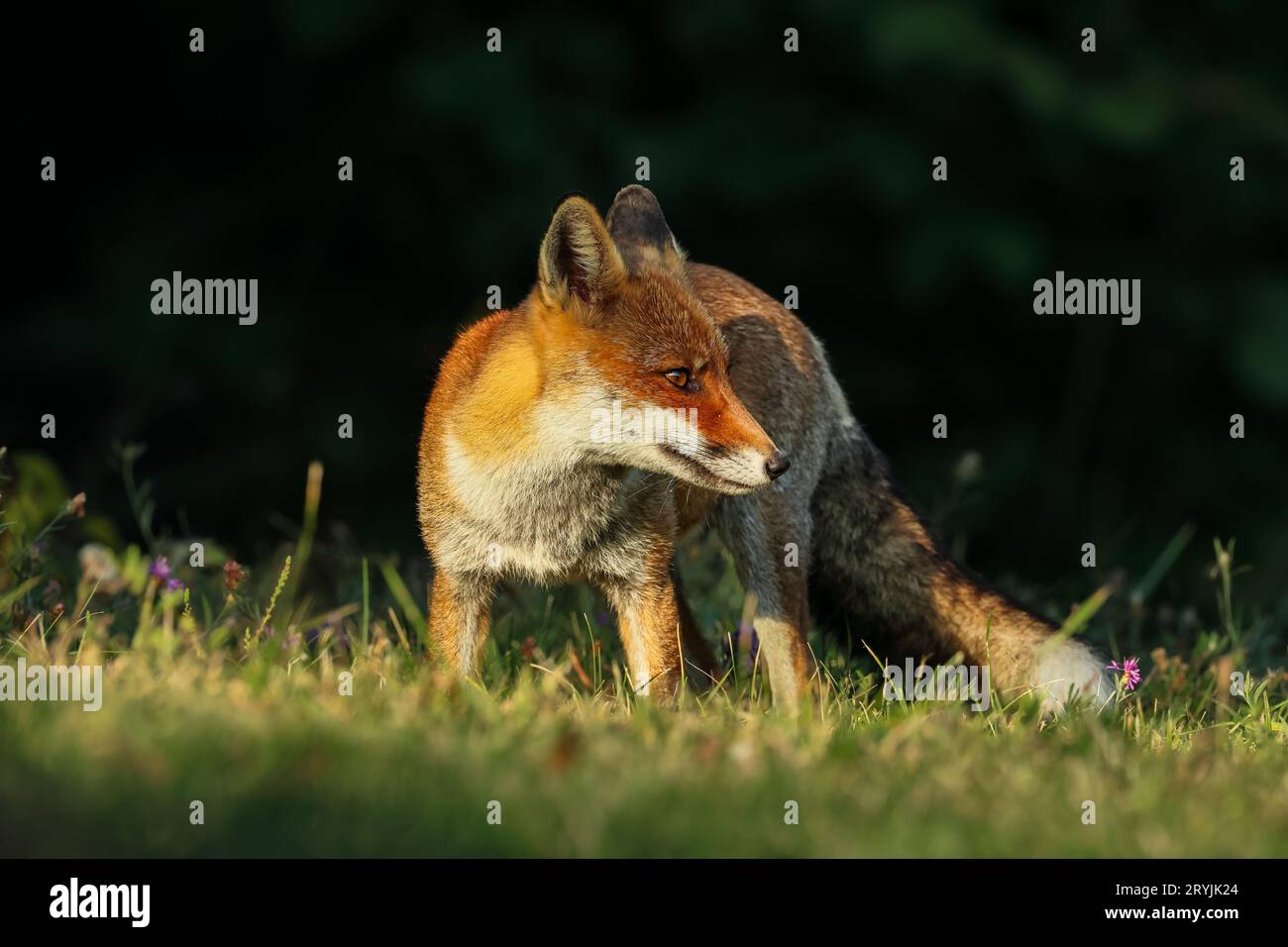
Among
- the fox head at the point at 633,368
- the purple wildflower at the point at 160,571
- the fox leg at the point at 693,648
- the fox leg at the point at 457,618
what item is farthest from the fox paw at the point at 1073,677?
the purple wildflower at the point at 160,571

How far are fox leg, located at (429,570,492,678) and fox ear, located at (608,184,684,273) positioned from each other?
110 centimetres

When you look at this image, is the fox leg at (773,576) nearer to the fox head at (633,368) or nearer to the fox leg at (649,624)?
the fox leg at (649,624)

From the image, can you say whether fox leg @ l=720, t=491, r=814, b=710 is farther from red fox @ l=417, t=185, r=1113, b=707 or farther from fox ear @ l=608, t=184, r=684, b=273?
fox ear @ l=608, t=184, r=684, b=273

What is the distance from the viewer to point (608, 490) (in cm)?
441

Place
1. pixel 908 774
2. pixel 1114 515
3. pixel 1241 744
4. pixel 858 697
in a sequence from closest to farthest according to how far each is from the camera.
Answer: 1. pixel 908 774
2. pixel 1241 744
3. pixel 858 697
4. pixel 1114 515

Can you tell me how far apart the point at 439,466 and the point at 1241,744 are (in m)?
2.51

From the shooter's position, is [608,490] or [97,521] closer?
[608,490]

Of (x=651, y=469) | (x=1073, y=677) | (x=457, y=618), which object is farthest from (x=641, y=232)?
(x=1073, y=677)

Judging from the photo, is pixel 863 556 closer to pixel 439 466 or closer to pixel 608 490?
pixel 608 490

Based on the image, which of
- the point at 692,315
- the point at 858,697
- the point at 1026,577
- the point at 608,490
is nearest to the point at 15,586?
the point at 608,490

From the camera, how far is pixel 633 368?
13.7ft

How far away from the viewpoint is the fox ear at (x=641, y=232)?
15.2 feet

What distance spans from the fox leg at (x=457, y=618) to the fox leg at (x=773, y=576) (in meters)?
0.89

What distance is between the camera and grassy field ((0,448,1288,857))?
9.11ft
